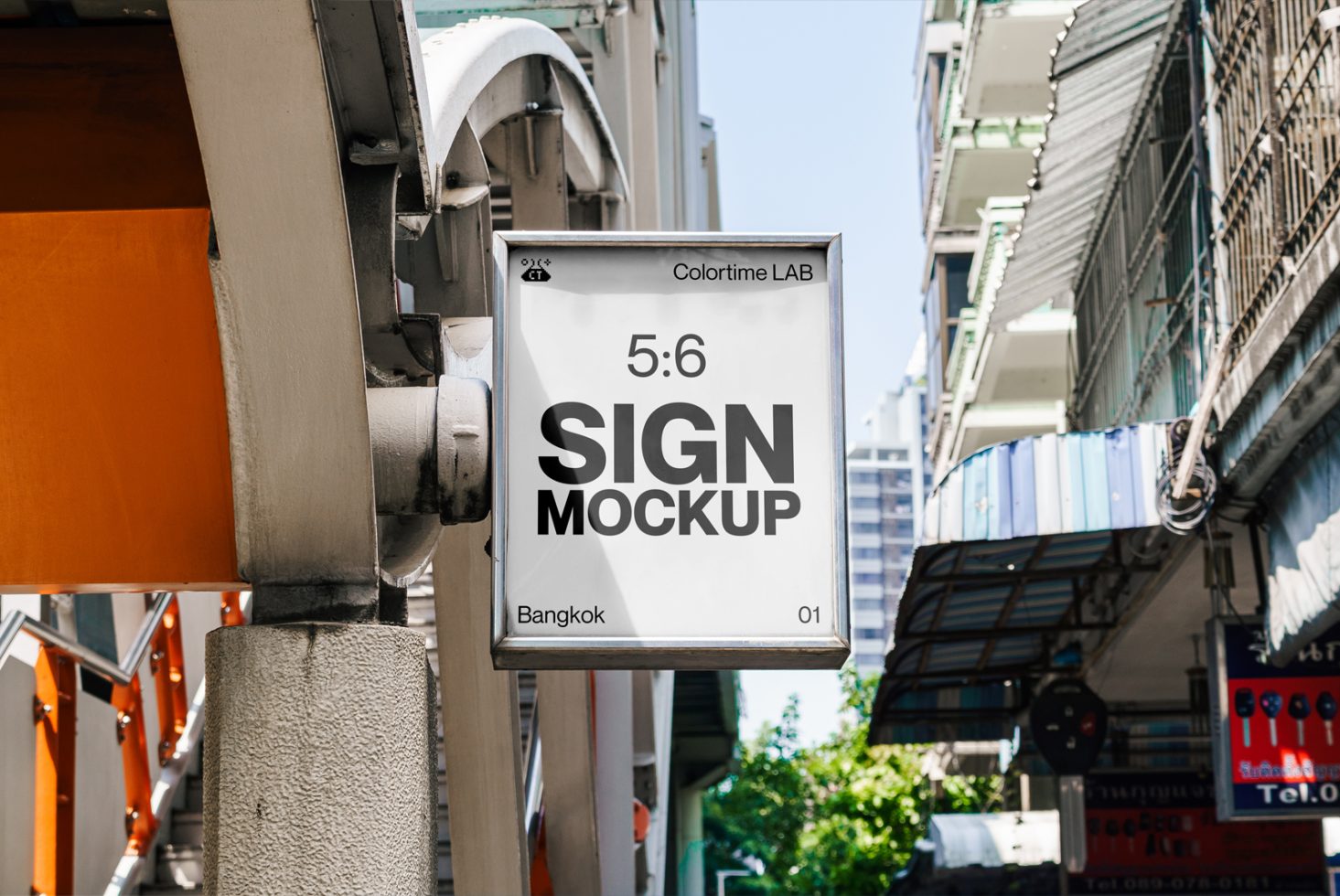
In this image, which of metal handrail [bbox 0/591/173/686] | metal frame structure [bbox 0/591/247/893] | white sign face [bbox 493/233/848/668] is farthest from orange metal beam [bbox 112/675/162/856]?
white sign face [bbox 493/233/848/668]

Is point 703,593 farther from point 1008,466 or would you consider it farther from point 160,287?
point 1008,466

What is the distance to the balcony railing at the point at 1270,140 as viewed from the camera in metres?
7.51

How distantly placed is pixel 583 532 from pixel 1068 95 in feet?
30.1

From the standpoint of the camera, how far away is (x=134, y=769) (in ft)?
28.0

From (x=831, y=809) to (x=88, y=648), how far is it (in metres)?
25.7

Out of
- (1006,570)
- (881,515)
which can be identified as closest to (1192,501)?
(1006,570)

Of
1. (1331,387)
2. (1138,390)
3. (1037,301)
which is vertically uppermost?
(1037,301)

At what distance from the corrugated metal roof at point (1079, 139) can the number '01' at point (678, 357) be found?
7567 mm

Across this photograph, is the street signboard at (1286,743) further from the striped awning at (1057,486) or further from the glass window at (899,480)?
the glass window at (899,480)

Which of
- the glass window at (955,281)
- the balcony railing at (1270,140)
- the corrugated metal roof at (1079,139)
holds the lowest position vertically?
the balcony railing at (1270,140)

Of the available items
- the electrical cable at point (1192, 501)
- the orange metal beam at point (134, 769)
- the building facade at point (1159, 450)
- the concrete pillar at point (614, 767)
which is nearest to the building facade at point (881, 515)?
the building facade at point (1159, 450)

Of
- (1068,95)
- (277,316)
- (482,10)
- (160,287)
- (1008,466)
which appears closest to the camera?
(277,316)

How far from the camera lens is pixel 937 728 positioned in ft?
49.8

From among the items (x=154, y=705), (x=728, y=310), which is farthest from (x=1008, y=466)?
(x=728, y=310)
